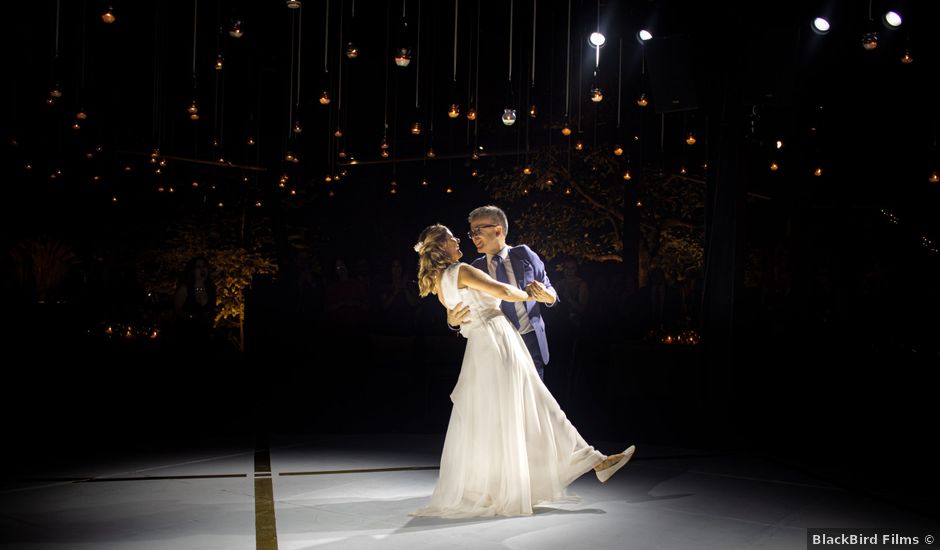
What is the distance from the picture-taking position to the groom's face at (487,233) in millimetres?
→ 4738

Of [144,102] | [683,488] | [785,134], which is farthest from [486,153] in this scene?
[683,488]

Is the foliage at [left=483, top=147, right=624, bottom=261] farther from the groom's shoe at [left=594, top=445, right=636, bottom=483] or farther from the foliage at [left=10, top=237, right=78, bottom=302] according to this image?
the groom's shoe at [left=594, top=445, right=636, bottom=483]

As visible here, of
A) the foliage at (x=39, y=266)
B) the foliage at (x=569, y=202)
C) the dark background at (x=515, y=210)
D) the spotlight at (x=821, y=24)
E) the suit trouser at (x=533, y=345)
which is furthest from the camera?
the foliage at (x=569, y=202)

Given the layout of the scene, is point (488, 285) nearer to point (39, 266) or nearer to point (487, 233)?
point (487, 233)

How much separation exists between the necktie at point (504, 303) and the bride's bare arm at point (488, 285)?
20cm

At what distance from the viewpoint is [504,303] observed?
491 centimetres

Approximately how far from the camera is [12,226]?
17578mm

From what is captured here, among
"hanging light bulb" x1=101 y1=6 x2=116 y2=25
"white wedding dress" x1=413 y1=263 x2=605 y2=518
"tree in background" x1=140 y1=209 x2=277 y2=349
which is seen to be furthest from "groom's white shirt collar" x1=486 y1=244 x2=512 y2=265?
"tree in background" x1=140 y1=209 x2=277 y2=349

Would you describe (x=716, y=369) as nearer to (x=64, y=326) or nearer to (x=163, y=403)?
(x=163, y=403)

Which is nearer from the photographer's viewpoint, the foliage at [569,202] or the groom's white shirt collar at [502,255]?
the groom's white shirt collar at [502,255]

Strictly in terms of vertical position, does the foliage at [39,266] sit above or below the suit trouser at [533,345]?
above

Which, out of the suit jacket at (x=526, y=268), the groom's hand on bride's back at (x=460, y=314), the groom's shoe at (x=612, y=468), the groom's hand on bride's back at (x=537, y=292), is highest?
the suit jacket at (x=526, y=268)

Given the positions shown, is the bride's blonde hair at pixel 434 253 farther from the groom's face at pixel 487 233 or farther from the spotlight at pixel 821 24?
the spotlight at pixel 821 24

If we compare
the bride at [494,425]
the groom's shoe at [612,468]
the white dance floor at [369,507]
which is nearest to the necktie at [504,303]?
the bride at [494,425]
